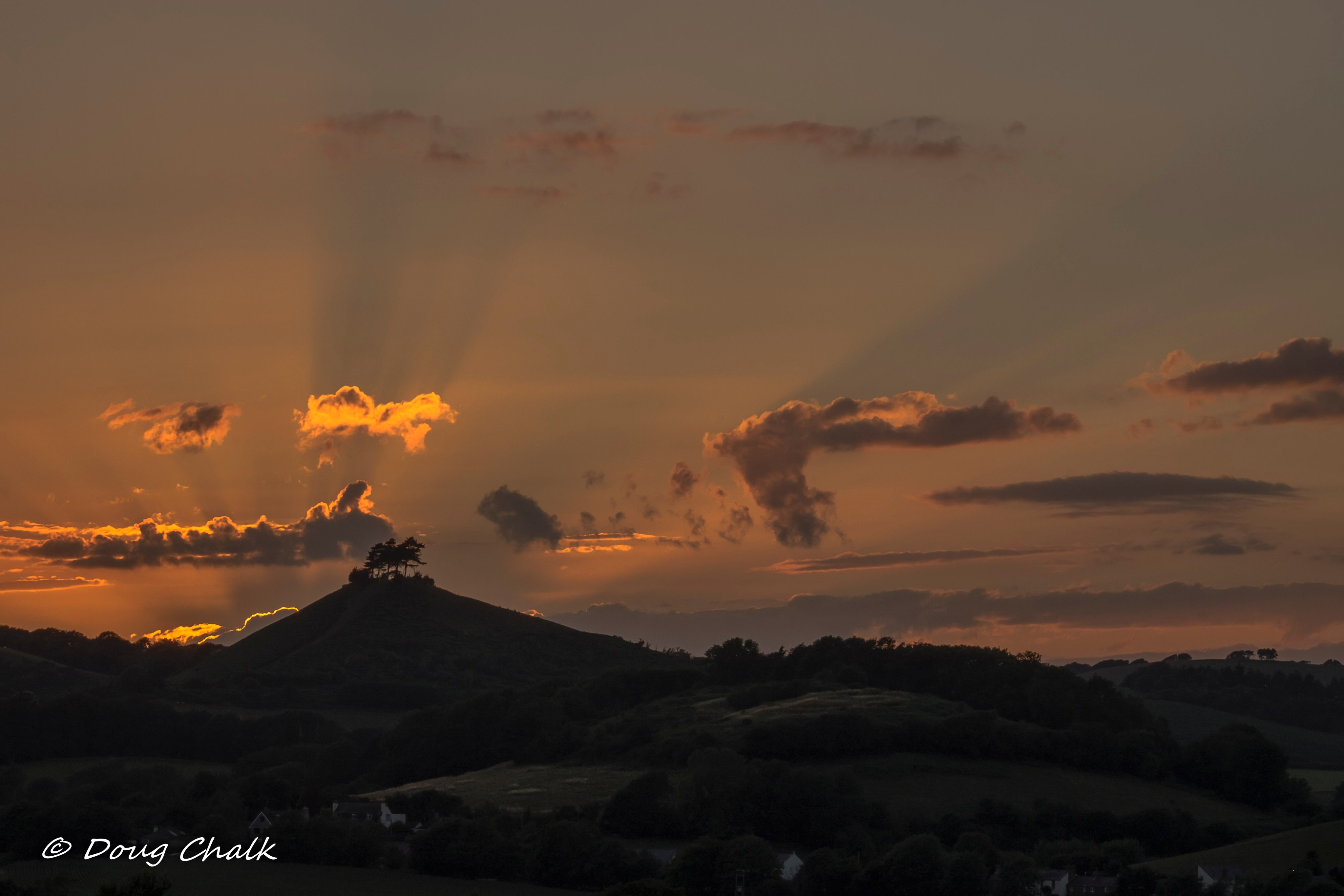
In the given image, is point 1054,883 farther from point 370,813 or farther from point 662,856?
point 370,813

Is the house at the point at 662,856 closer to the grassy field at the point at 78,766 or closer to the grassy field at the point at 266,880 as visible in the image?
the grassy field at the point at 266,880

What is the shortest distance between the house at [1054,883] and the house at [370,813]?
59392mm

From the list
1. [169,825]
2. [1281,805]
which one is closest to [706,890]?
[169,825]

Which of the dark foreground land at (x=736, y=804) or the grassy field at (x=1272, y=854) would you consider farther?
the grassy field at (x=1272, y=854)

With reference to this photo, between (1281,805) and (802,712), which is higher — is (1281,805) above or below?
below

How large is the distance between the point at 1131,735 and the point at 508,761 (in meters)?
82.4

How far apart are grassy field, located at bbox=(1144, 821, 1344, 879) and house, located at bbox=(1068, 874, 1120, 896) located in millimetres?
4648

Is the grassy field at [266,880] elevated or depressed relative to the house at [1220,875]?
elevated

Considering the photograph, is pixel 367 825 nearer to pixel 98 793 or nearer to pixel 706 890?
pixel 706 890

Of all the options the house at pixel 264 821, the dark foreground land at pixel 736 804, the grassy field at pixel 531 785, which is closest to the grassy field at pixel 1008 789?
the dark foreground land at pixel 736 804

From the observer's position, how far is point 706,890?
323 feet

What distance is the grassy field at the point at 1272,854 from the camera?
106m
